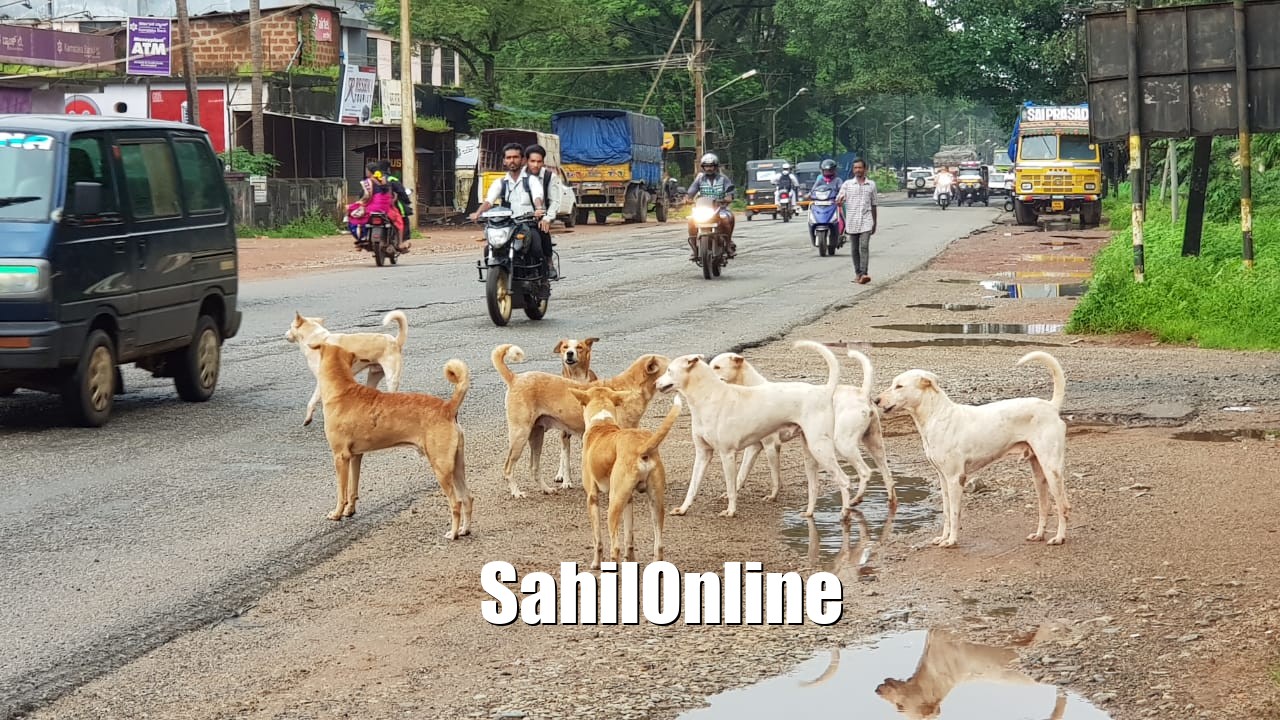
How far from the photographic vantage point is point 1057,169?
42000mm

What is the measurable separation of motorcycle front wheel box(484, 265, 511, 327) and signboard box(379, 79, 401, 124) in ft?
107

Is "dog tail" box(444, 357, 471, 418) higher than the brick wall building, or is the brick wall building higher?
the brick wall building

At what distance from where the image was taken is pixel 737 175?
93812mm

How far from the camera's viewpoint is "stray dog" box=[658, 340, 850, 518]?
297 inches

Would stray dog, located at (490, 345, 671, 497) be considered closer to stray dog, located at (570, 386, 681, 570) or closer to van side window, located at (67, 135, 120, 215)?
stray dog, located at (570, 386, 681, 570)

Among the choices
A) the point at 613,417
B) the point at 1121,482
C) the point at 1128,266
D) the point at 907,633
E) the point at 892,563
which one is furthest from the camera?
the point at 1128,266

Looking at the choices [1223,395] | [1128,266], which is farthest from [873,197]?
[1223,395]

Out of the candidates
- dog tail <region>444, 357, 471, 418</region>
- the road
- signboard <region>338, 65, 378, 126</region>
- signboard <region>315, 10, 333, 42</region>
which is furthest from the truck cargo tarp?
dog tail <region>444, 357, 471, 418</region>

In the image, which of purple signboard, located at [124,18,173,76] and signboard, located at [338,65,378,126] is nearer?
purple signboard, located at [124,18,173,76]

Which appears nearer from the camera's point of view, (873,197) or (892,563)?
(892,563)

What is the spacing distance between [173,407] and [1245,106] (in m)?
11.1

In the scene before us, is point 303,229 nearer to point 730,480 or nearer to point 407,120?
point 407,120

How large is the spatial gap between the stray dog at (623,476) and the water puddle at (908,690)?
1.25 m

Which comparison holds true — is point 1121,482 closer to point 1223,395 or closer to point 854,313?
point 1223,395
